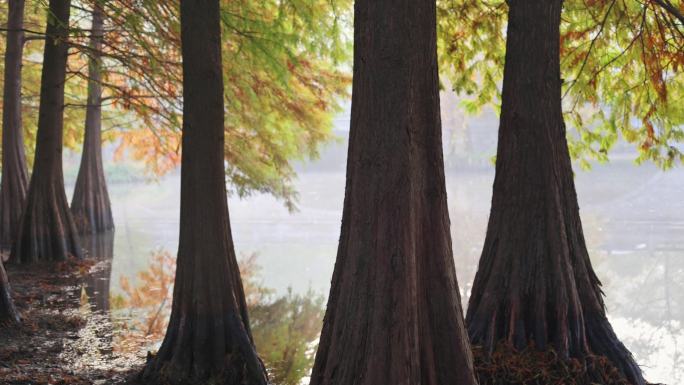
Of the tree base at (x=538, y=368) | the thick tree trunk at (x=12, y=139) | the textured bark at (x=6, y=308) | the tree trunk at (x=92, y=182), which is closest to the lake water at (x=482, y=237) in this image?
the tree trunk at (x=92, y=182)

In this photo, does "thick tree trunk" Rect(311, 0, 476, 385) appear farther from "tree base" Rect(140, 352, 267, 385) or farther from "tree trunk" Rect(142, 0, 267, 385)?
"tree trunk" Rect(142, 0, 267, 385)

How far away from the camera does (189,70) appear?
5855 millimetres

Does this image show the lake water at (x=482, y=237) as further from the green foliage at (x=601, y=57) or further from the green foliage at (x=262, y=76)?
the green foliage at (x=601, y=57)

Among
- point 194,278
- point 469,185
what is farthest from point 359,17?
point 469,185

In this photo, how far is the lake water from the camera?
9.07m

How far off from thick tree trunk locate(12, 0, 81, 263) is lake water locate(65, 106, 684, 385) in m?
1.09

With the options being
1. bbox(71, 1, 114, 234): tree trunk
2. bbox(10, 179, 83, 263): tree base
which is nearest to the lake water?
bbox(71, 1, 114, 234): tree trunk

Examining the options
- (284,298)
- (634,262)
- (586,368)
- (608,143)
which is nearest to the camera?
(586,368)

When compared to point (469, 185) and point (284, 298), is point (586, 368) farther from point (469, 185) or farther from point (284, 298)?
point (469, 185)

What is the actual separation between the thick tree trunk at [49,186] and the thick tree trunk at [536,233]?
25.1 ft

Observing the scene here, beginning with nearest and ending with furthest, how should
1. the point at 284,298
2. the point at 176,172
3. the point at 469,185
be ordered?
the point at 284,298 < the point at 469,185 < the point at 176,172

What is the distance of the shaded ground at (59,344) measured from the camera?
5723 mm

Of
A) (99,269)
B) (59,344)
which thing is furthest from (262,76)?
(59,344)

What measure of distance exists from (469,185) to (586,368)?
26674mm
